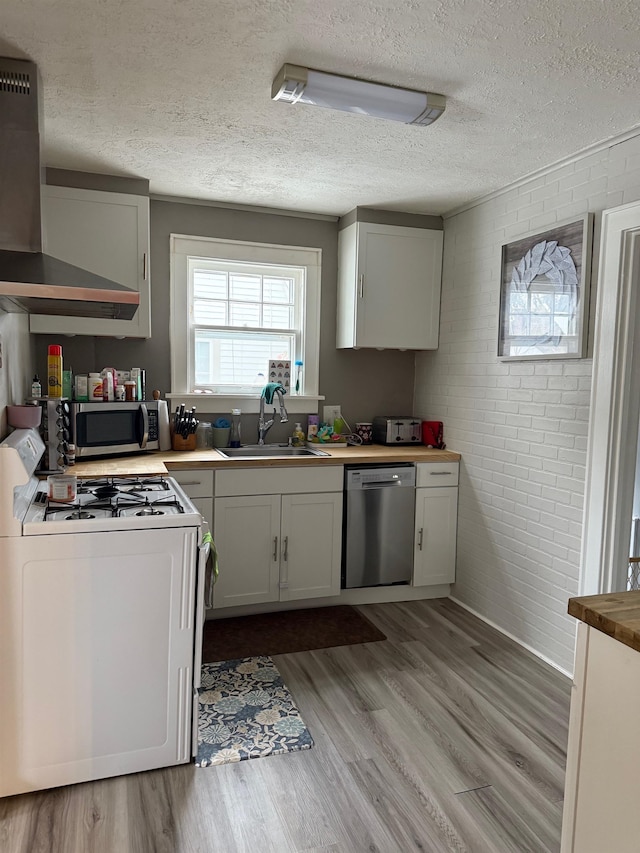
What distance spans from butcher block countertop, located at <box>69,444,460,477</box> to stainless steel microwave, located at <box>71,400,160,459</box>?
55 millimetres

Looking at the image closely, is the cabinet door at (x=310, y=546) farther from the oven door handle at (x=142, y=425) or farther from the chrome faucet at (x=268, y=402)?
the oven door handle at (x=142, y=425)

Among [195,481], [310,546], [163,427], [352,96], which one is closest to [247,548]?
[310,546]

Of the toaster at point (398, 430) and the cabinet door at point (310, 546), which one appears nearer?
the cabinet door at point (310, 546)

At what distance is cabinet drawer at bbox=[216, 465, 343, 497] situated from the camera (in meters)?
3.26

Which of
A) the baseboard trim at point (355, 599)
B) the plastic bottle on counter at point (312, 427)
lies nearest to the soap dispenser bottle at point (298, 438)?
the plastic bottle on counter at point (312, 427)

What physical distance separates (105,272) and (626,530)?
2907mm

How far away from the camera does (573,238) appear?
2.79 m

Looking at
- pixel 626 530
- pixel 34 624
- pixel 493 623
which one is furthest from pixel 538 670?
pixel 34 624

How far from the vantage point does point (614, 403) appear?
257cm

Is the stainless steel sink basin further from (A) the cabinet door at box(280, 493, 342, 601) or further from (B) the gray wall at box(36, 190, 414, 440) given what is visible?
(A) the cabinet door at box(280, 493, 342, 601)

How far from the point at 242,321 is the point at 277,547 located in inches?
59.8

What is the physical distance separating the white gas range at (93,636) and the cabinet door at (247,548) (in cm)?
114

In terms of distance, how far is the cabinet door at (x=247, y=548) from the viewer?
129 inches

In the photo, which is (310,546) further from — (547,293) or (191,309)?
(547,293)
